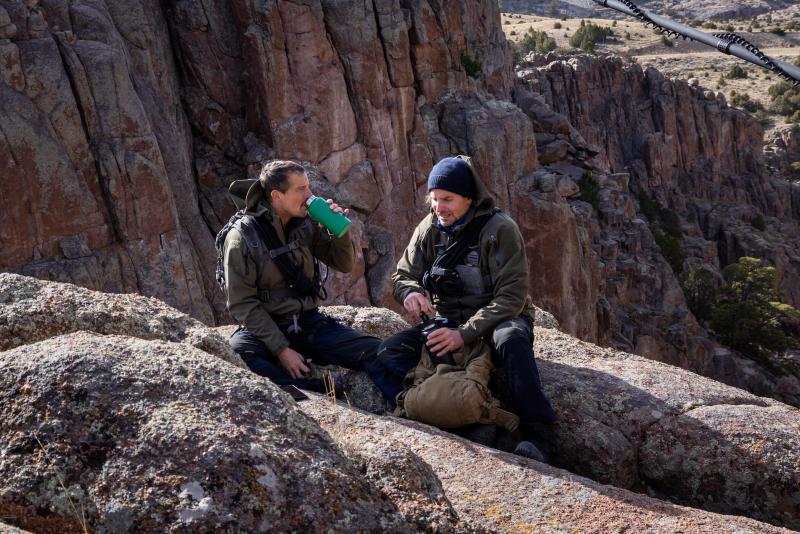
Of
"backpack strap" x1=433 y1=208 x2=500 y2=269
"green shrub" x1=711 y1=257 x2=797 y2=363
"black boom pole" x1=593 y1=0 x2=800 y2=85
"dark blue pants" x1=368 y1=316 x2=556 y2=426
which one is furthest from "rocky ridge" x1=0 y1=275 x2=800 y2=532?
"green shrub" x1=711 y1=257 x2=797 y2=363

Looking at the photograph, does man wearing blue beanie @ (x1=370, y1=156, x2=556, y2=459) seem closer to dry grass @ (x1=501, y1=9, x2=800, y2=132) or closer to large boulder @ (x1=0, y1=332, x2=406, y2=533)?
large boulder @ (x1=0, y1=332, x2=406, y2=533)

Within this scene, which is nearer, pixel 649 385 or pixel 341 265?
pixel 649 385

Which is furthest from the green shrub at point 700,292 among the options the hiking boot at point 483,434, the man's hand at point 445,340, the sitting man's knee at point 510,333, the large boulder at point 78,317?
the large boulder at point 78,317

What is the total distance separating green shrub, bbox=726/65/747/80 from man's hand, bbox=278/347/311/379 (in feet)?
258

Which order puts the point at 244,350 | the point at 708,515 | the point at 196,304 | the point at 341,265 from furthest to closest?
the point at 196,304 → the point at 341,265 → the point at 244,350 → the point at 708,515

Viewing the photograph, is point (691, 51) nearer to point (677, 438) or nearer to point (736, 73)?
point (736, 73)

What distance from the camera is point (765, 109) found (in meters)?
70.9

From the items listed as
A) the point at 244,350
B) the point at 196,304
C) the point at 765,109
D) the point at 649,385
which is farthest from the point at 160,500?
the point at 765,109

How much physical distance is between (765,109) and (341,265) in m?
73.4

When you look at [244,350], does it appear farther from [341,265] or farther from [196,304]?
[196,304]

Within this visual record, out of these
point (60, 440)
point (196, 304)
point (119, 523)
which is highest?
point (60, 440)

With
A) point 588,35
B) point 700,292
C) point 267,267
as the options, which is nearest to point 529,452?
point 267,267

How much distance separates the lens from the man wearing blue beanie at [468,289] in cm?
564

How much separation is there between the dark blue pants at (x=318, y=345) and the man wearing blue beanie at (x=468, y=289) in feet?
0.93
